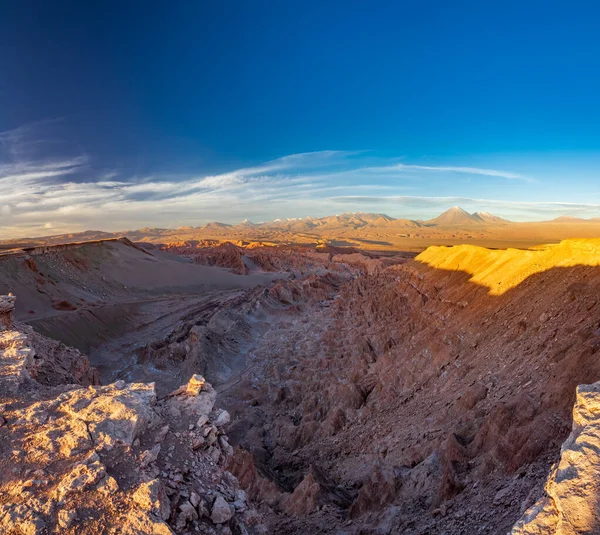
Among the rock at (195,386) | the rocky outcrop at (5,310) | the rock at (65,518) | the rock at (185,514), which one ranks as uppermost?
the rocky outcrop at (5,310)

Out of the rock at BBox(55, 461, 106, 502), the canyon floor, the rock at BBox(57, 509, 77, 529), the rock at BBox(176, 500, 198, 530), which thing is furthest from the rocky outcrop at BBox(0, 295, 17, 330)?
the rock at BBox(176, 500, 198, 530)

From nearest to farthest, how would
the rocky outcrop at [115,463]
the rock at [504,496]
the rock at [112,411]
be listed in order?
the rocky outcrop at [115,463] → the rock at [112,411] → the rock at [504,496]

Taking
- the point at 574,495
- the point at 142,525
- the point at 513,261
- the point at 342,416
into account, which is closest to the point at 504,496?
the point at 574,495

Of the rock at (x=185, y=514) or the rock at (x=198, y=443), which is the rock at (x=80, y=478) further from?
the rock at (x=198, y=443)

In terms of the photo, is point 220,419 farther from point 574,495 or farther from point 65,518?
point 574,495

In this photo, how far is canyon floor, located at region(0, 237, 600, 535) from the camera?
152 inches

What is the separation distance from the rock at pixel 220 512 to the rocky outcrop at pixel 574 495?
2939mm

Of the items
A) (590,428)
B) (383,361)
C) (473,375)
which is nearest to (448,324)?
(383,361)

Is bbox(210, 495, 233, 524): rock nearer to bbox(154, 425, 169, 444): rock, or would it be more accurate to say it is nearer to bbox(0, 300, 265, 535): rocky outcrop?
bbox(0, 300, 265, 535): rocky outcrop

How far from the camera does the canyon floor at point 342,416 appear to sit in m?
3.87

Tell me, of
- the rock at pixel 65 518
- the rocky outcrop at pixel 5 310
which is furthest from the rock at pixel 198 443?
the rocky outcrop at pixel 5 310

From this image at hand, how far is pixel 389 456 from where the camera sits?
29.8 ft

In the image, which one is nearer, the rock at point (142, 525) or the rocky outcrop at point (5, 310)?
the rock at point (142, 525)

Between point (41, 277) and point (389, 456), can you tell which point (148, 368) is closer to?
point (389, 456)
